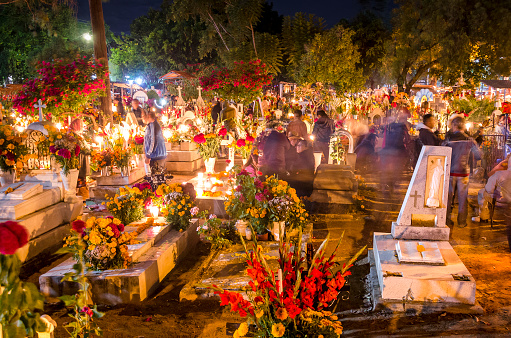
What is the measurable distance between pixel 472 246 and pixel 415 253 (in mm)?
2148

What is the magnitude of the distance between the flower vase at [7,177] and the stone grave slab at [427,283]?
6.27m

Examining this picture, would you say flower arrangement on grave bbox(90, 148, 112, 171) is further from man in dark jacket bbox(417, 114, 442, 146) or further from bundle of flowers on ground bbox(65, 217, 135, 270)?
man in dark jacket bbox(417, 114, 442, 146)

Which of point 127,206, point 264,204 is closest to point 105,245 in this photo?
point 127,206

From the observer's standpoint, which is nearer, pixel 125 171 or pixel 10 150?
pixel 10 150

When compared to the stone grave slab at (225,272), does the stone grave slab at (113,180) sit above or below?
above

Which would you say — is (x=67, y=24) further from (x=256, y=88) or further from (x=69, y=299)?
(x=69, y=299)

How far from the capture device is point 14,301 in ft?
6.59

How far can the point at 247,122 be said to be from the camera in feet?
42.1

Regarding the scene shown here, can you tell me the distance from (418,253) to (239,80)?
8.31 m

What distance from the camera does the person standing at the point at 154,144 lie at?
10062mm

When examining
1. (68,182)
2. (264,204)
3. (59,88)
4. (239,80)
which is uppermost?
(239,80)

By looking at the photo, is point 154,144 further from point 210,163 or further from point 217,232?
point 217,232

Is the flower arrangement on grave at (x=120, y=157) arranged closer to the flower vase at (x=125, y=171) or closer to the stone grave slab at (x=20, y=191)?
the flower vase at (x=125, y=171)

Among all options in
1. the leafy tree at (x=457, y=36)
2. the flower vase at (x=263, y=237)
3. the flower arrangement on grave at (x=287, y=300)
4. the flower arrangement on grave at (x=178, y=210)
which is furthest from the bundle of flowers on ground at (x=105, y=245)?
the leafy tree at (x=457, y=36)
